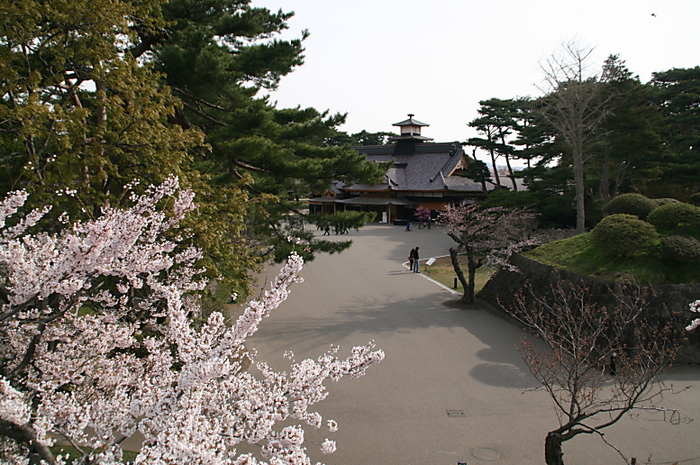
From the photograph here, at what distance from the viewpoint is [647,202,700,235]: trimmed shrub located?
10883 mm

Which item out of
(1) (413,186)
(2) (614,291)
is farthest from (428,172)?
(2) (614,291)

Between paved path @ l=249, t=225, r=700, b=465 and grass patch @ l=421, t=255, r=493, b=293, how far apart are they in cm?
186

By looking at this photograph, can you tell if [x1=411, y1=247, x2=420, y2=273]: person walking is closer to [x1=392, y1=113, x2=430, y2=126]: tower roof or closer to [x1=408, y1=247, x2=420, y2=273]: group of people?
[x1=408, y1=247, x2=420, y2=273]: group of people

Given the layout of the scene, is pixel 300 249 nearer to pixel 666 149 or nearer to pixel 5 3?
pixel 5 3

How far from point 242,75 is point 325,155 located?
9.61 ft

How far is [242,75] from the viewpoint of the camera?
10539mm

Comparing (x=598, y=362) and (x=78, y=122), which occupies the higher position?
(x=78, y=122)

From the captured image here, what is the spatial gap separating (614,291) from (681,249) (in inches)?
69.4

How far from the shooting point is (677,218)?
432 inches

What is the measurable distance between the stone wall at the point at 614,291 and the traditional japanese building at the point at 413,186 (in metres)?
23.5

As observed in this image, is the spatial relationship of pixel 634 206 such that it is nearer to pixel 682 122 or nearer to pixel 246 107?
pixel 246 107

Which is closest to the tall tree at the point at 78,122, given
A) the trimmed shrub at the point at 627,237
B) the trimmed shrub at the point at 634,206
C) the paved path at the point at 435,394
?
the paved path at the point at 435,394

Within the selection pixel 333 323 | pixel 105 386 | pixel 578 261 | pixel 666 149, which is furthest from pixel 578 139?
pixel 105 386

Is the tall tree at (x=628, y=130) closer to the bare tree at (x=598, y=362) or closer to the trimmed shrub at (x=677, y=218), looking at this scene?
the trimmed shrub at (x=677, y=218)
